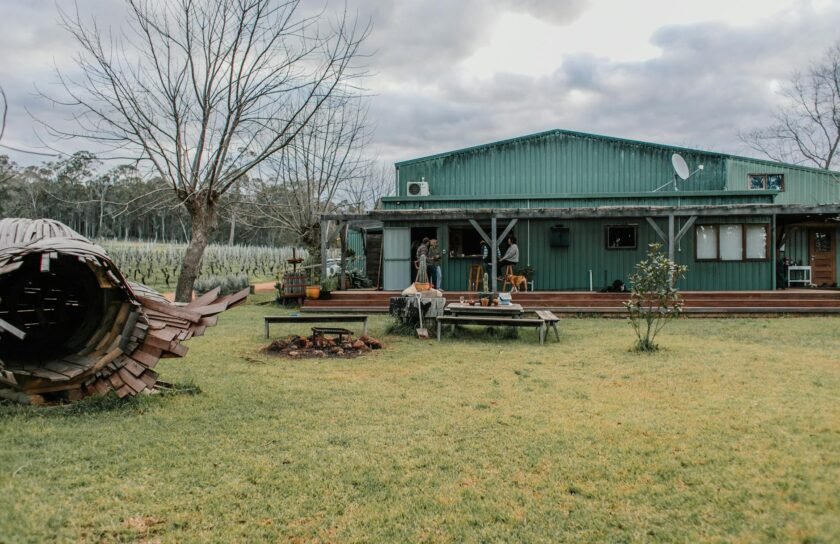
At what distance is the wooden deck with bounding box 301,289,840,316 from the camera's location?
1312 centimetres

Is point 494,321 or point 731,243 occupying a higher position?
point 731,243

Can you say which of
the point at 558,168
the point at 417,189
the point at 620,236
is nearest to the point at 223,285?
the point at 417,189

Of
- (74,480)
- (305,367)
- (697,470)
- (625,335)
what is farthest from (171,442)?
(625,335)

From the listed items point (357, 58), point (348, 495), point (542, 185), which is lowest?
point (348, 495)

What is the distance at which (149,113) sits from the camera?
42.0 ft

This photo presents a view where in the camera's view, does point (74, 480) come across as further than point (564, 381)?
No

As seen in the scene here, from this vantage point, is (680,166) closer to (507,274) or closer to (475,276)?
(507,274)

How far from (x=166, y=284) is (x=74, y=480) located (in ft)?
67.7

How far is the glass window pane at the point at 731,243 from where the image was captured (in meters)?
15.1

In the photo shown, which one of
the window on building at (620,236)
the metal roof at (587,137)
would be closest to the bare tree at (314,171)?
the metal roof at (587,137)

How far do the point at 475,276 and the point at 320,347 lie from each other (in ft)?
27.5

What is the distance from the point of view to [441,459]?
3.72 m

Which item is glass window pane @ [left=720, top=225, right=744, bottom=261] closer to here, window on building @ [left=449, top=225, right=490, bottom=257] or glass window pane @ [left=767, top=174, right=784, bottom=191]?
glass window pane @ [left=767, top=174, right=784, bottom=191]

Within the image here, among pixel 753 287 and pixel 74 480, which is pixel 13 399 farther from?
pixel 753 287
